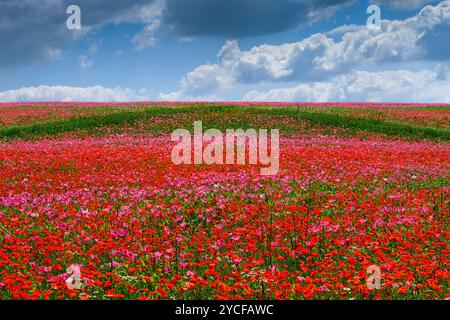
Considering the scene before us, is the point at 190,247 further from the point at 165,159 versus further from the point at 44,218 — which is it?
the point at 165,159

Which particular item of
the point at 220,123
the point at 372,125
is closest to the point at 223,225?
the point at 220,123

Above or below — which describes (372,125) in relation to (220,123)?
below

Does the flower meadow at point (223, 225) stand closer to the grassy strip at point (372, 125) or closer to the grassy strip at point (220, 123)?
the grassy strip at point (372, 125)

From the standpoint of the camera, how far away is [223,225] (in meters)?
11.3

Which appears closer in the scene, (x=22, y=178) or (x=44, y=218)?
(x=44, y=218)

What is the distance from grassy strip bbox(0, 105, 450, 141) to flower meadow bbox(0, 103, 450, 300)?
12.5 meters

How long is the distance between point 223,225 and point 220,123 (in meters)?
26.3

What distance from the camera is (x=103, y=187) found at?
1562 cm

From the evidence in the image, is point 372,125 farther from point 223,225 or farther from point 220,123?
point 223,225

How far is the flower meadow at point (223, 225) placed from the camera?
25.2 ft

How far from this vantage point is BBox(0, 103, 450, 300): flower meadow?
25.2 ft

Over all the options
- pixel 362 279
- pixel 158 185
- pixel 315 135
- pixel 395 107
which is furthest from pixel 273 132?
pixel 362 279

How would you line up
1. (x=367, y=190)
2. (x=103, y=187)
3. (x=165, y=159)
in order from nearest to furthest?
(x=367, y=190) → (x=103, y=187) → (x=165, y=159)
